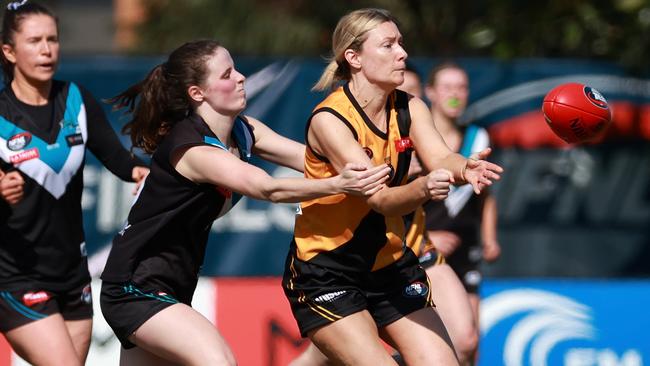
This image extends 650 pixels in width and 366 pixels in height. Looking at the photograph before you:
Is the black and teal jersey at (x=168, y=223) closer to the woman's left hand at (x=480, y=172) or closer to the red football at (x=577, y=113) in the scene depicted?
the woman's left hand at (x=480, y=172)

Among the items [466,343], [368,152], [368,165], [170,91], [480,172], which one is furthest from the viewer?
[466,343]

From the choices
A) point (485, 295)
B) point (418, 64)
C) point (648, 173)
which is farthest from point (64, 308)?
point (648, 173)

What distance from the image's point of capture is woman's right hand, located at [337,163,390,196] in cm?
420

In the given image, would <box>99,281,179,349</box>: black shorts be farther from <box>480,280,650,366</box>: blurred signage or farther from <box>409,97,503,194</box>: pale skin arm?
<box>480,280,650,366</box>: blurred signage

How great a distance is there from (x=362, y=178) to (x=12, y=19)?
2.22 metres

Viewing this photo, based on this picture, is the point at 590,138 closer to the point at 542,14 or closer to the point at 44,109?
the point at 44,109

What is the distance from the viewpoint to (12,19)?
5.48m

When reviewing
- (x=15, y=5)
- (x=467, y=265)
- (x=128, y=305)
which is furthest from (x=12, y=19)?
(x=467, y=265)

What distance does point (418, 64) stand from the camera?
893 centimetres

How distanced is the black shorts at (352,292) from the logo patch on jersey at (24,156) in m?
1.33

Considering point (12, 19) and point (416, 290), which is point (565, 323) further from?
point (12, 19)

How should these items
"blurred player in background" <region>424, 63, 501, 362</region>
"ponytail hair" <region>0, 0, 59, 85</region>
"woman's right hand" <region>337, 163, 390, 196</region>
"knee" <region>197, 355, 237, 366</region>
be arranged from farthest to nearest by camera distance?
"blurred player in background" <region>424, 63, 501, 362</region>, "ponytail hair" <region>0, 0, 59, 85</region>, "knee" <region>197, 355, 237, 366</region>, "woman's right hand" <region>337, 163, 390, 196</region>

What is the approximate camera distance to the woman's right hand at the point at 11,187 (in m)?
5.08

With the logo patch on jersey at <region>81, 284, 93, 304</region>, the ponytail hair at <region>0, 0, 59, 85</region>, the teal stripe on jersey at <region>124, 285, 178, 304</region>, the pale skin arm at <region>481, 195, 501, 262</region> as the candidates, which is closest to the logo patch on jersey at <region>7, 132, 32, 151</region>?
the ponytail hair at <region>0, 0, 59, 85</region>
